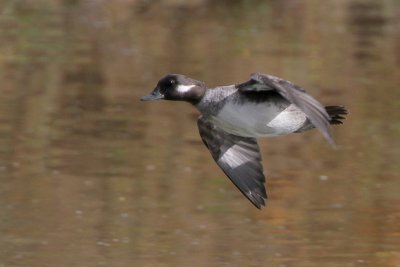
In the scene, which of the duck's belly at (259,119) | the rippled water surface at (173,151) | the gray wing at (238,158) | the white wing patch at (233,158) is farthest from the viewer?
the rippled water surface at (173,151)

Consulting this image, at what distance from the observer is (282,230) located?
12578 millimetres

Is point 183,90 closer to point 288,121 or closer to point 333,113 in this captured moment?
point 288,121

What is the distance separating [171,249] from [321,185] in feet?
9.13

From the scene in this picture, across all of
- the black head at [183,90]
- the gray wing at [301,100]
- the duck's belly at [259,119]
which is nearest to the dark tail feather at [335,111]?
the duck's belly at [259,119]

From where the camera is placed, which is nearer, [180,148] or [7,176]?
[7,176]

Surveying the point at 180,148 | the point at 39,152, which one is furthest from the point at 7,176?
the point at 180,148

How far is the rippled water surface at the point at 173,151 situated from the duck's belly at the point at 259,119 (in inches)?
88.9

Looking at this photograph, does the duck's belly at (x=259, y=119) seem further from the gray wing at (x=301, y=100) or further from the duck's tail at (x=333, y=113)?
the gray wing at (x=301, y=100)

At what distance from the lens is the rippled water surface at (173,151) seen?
12.1 metres

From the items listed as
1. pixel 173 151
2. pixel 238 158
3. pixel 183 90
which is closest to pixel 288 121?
pixel 183 90

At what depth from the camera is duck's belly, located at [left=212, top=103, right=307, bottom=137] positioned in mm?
9477

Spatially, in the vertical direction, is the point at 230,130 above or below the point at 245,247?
above

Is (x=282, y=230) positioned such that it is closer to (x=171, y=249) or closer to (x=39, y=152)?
(x=171, y=249)

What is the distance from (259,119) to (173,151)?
5.84 m
